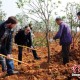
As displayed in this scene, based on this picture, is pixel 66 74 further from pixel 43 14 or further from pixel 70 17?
pixel 70 17

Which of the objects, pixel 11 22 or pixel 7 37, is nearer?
pixel 11 22

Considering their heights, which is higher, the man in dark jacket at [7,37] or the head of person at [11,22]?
the head of person at [11,22]

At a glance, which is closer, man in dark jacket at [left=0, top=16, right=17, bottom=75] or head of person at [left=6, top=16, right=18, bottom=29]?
head of person at [left=6, top=16, right=18, bottom=29]

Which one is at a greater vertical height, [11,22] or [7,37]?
[11,22]

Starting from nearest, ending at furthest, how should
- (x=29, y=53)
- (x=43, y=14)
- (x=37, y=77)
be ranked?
(x=37, y=77) < (x=43, y=14) < (x=29, y=53)

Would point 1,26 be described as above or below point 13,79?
above

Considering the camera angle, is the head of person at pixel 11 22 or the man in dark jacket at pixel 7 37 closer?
the head of person at pixel 11 22

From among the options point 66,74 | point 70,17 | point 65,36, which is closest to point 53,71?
point 66,74

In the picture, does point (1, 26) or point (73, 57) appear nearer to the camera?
point (1, 26)

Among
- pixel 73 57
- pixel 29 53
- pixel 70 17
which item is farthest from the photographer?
pixel 29 53

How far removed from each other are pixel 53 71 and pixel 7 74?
1330 millimetres

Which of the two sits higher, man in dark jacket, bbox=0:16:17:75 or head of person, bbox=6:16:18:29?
head of person, bbox=6:16:18:29

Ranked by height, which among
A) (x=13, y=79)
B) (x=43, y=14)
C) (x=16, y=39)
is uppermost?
(x=43, y=14)

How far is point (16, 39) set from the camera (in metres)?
10.3
